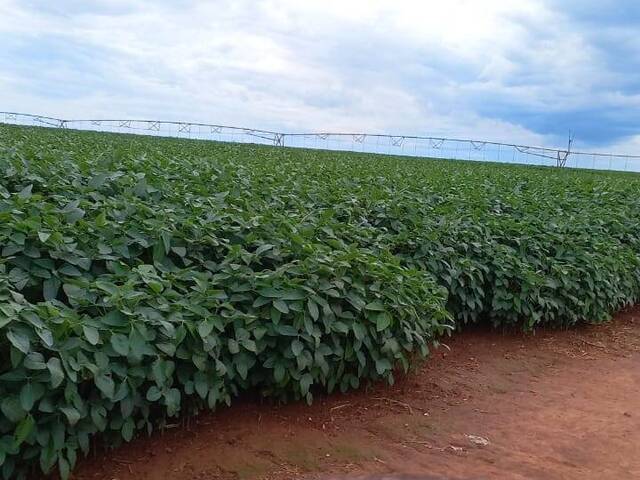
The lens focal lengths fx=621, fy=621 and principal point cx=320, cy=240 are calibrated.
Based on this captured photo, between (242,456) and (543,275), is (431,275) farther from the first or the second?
(242,456)

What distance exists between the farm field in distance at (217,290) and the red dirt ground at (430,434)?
0.39 ft

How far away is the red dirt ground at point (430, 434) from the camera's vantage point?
255 cm

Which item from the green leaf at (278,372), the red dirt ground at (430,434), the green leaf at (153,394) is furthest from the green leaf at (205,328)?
the red dirt ground at (430,434)

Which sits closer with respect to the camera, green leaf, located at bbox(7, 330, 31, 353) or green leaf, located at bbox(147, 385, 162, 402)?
green leaf, located at bbox(7, 330, 31, 353)

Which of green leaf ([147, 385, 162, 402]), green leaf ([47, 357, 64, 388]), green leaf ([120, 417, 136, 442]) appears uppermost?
green leaf ([47, 357, 64, 388])

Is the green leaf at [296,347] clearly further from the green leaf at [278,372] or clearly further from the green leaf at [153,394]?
the green leaf at [153,394]

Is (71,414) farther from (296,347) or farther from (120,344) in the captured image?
(296,347)

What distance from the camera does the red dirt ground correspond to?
8.36ft

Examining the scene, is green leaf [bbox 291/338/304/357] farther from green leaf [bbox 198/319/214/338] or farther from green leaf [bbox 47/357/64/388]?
green leaf [bbox 47/357/64/388]

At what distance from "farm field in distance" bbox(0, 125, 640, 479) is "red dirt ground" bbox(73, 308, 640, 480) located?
119mm

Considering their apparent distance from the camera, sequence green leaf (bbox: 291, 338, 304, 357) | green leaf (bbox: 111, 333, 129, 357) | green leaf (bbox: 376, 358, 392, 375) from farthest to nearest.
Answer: green leaf (bbox: 376, 358, 392, 375) → green leaf (bbox: 291, 338, 304, 357) → green leaf (bbox: 111, 333, 129, 357)

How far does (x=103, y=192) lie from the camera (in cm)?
421

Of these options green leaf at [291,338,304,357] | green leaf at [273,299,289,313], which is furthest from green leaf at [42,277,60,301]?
green leaf at [291,338,304,357]

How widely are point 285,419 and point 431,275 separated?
169 cm
